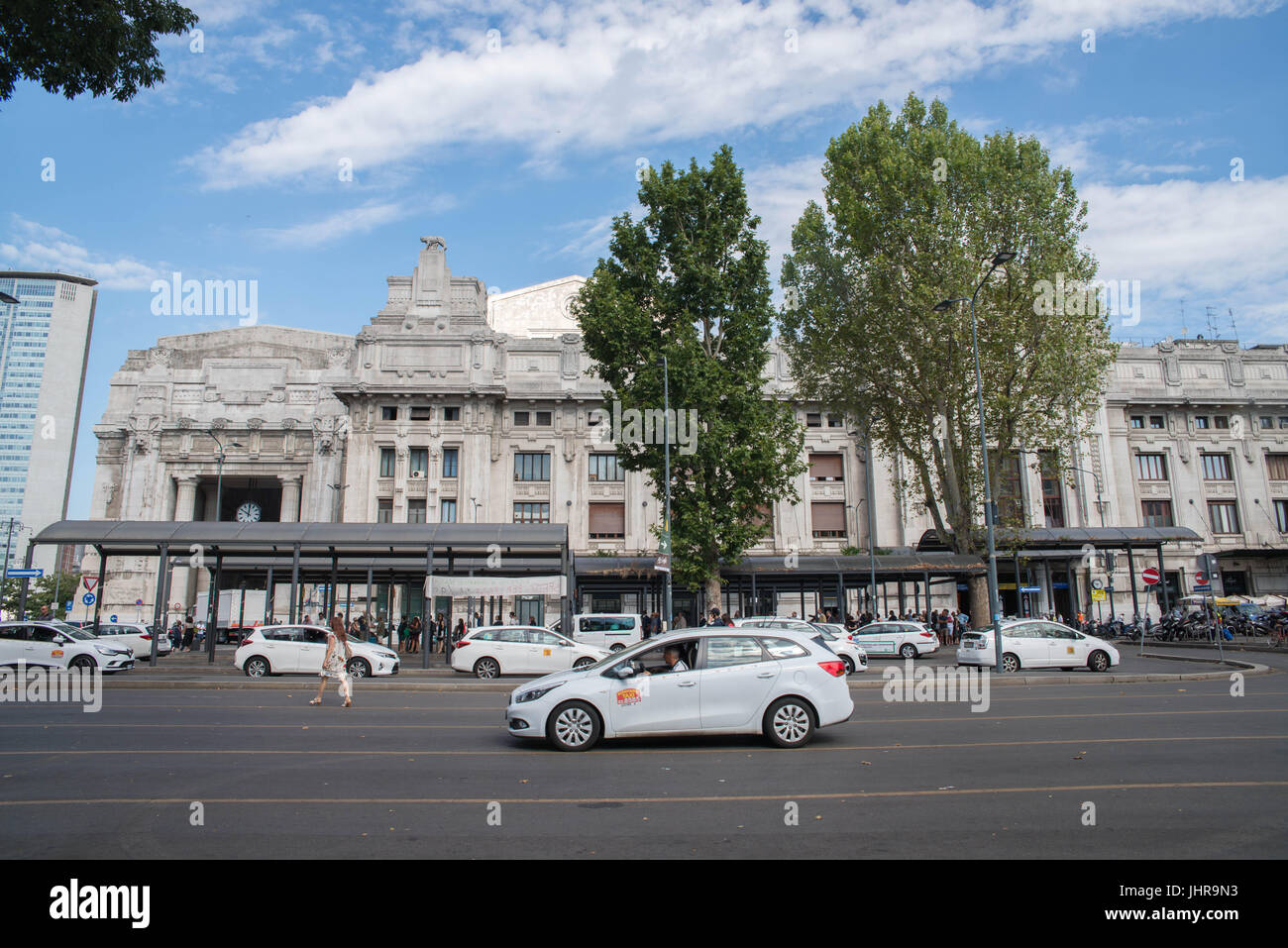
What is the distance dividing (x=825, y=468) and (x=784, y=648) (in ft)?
142

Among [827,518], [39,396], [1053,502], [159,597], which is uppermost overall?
[39,396]

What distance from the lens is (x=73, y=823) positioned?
602 cm

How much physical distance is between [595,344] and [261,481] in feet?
141

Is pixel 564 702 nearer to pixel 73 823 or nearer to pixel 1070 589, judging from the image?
pixel 73 823

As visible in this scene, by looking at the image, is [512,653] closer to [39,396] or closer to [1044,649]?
[1044,649]

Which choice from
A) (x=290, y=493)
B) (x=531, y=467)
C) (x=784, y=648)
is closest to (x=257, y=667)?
(x=784, y=648)

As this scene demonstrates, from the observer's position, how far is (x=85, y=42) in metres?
9.80

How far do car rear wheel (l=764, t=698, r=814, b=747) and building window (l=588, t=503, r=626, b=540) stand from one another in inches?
1574

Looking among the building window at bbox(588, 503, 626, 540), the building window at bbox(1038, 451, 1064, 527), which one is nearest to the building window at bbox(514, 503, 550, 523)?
the building window at bbox(588, 503, 626, 540)

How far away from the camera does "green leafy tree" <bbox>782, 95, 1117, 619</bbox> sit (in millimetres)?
28703

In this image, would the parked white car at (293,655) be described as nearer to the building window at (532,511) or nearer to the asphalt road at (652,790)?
the asphalt road at (652,790)

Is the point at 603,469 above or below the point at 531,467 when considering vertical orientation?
below

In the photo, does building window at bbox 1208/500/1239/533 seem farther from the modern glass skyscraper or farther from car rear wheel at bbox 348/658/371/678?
the modern glass skyscraper

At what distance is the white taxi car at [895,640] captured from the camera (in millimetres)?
29469
